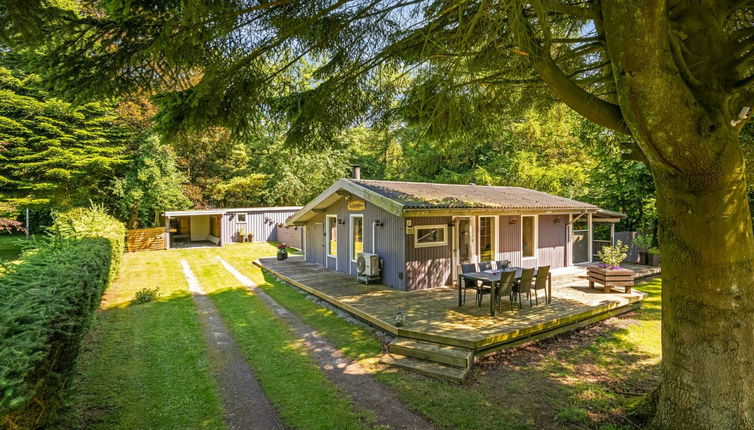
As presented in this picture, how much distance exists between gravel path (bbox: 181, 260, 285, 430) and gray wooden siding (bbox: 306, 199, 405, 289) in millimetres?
4549

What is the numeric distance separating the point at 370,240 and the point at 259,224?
1489cm

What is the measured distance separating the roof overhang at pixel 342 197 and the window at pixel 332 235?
1.88ft

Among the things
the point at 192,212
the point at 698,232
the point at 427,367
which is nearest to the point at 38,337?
the point at 427,367

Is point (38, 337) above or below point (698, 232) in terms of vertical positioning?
below

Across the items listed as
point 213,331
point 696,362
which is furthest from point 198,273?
point 696,362

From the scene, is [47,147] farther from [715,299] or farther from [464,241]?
[715,299]

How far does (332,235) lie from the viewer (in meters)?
13.7

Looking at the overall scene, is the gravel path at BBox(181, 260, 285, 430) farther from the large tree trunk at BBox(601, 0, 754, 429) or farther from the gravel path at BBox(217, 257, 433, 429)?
the large tree trunk at BBox(601, 0, 754, 429)

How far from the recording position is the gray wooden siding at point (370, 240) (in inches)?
393

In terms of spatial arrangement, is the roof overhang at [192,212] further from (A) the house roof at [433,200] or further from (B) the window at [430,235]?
(B) the window at [430,235]

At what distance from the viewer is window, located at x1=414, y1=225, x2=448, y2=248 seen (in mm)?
9859

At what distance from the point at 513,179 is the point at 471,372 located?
56.6 ft

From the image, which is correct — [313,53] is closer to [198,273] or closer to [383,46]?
[383,46]

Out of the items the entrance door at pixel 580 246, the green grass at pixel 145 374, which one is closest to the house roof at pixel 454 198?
the entrance door at pixel 580 246
